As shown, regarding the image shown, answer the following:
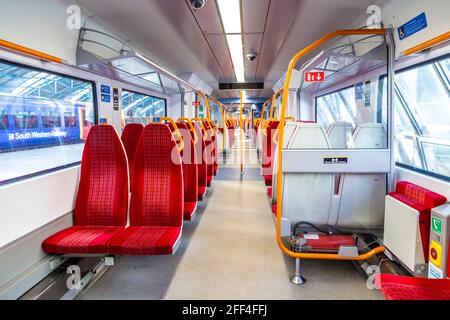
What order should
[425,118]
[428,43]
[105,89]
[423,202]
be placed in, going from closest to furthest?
[423,202] → [428,43] → [425,118] → [105,89]

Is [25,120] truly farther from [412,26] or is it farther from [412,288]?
[412,26]

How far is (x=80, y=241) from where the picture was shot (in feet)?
7.84

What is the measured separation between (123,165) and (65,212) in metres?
0.70

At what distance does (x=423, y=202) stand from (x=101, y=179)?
9.07 feet

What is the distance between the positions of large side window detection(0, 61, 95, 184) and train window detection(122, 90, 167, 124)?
3.91ft

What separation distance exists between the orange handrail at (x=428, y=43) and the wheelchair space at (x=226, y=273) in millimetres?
2045

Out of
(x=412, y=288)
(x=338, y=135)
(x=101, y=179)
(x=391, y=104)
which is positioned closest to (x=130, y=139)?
(x=101, y=179)

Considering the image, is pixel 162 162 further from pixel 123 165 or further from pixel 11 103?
pixel 11 103

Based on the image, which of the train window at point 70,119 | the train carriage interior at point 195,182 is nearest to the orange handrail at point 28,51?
the train carriage interior at point 195,182

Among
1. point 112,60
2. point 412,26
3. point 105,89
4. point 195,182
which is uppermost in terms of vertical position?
point 412,26

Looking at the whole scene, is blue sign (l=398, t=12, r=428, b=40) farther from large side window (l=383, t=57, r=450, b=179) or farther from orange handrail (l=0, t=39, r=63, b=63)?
orange handrail (l=0, t=39, r=63, b=63)

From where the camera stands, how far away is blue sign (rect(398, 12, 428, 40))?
262 centimetres

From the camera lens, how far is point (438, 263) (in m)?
2.05
